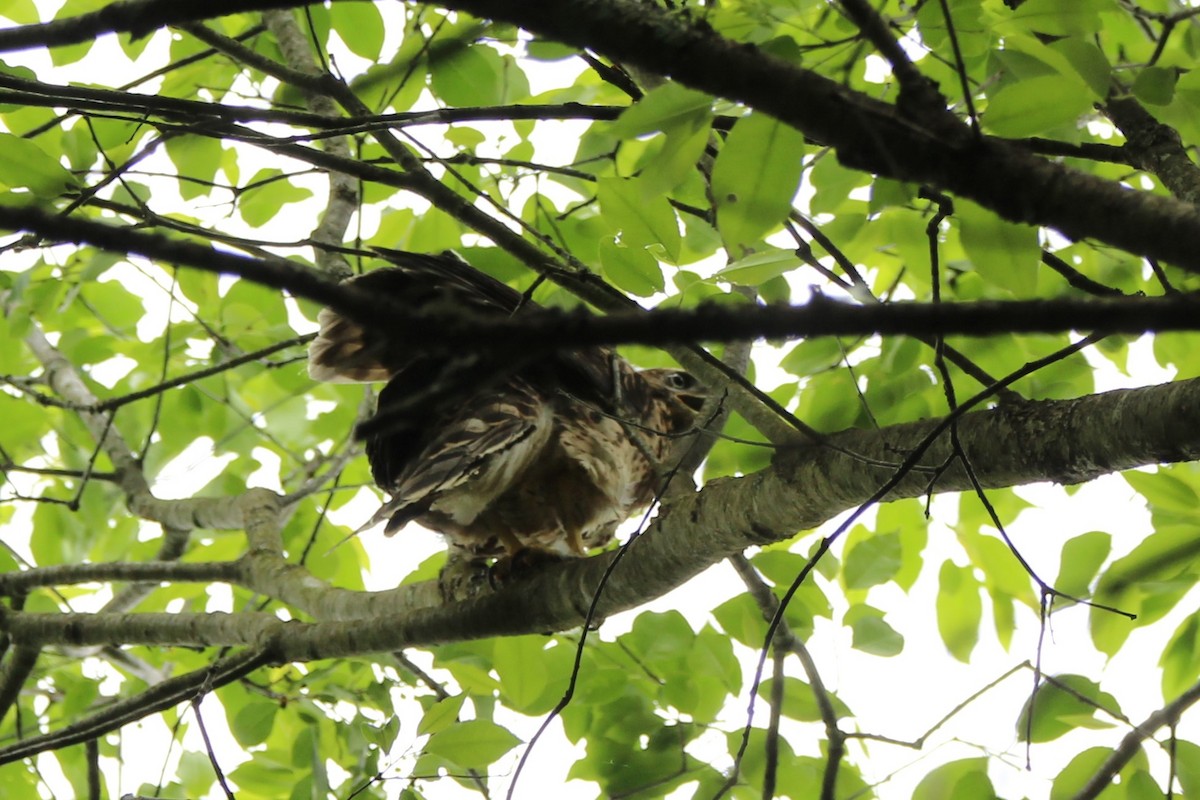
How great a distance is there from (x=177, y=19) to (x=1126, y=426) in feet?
4.35

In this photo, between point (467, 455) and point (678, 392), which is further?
point (678, 392)

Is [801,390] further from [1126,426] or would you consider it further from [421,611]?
[1126,426]

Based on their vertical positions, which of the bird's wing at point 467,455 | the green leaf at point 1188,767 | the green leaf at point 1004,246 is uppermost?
the bird's wing at point 467,455

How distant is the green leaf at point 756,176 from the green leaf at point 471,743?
1.27 metres

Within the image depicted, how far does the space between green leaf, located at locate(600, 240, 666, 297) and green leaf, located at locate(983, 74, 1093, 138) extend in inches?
28.1

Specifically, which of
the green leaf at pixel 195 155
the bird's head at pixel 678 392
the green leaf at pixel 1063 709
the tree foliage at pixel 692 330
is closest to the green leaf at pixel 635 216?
the tree foliage at pixel 692 330

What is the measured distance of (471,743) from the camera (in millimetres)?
2229

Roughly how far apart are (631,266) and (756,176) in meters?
0.57

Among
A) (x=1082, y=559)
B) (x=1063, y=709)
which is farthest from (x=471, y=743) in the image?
(x=1082, y=559)

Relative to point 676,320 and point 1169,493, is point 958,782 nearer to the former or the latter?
point 1169,493

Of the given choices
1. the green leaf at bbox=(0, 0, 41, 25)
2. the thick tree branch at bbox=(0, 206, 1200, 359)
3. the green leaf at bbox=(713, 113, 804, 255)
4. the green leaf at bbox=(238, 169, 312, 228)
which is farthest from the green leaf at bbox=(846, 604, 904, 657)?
the green leaf at bbox=(0, 0, 41, 25)

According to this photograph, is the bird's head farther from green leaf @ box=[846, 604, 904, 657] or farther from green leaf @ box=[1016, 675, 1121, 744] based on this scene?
green leaf @ box=[1016, 675, 1121, 744]

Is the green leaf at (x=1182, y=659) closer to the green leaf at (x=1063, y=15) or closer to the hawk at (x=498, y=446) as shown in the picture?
the hawk at (x=498, y=446)

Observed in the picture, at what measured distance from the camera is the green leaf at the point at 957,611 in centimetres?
282
